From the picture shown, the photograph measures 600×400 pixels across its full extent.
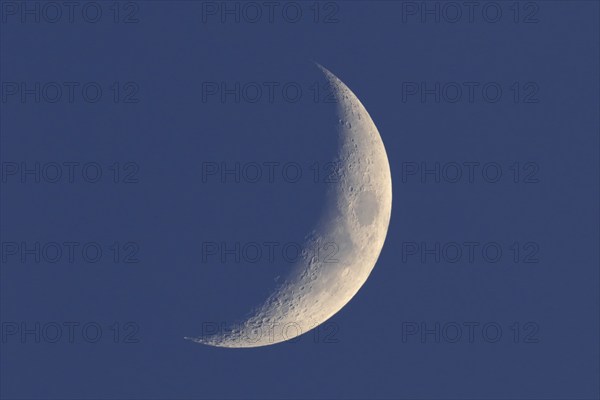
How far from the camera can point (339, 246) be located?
28.1 metres

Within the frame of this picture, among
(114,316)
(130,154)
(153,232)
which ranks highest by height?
(130,154)

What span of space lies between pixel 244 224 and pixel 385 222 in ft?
12.8

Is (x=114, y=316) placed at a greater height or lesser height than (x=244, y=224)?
lesser

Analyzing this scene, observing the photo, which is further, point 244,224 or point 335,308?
point 335,308

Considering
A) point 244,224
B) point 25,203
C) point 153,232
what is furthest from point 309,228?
point 25,203

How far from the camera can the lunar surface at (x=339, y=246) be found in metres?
28.1

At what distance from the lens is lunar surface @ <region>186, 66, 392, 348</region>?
28062 mm

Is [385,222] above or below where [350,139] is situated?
below

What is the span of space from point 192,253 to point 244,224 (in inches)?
51.7

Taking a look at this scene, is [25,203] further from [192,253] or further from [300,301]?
[300,301]

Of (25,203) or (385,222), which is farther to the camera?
(385,222)

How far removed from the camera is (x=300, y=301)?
2834 centimetres

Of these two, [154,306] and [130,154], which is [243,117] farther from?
[154,306]

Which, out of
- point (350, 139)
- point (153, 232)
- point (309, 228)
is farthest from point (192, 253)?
point (350, 139)
